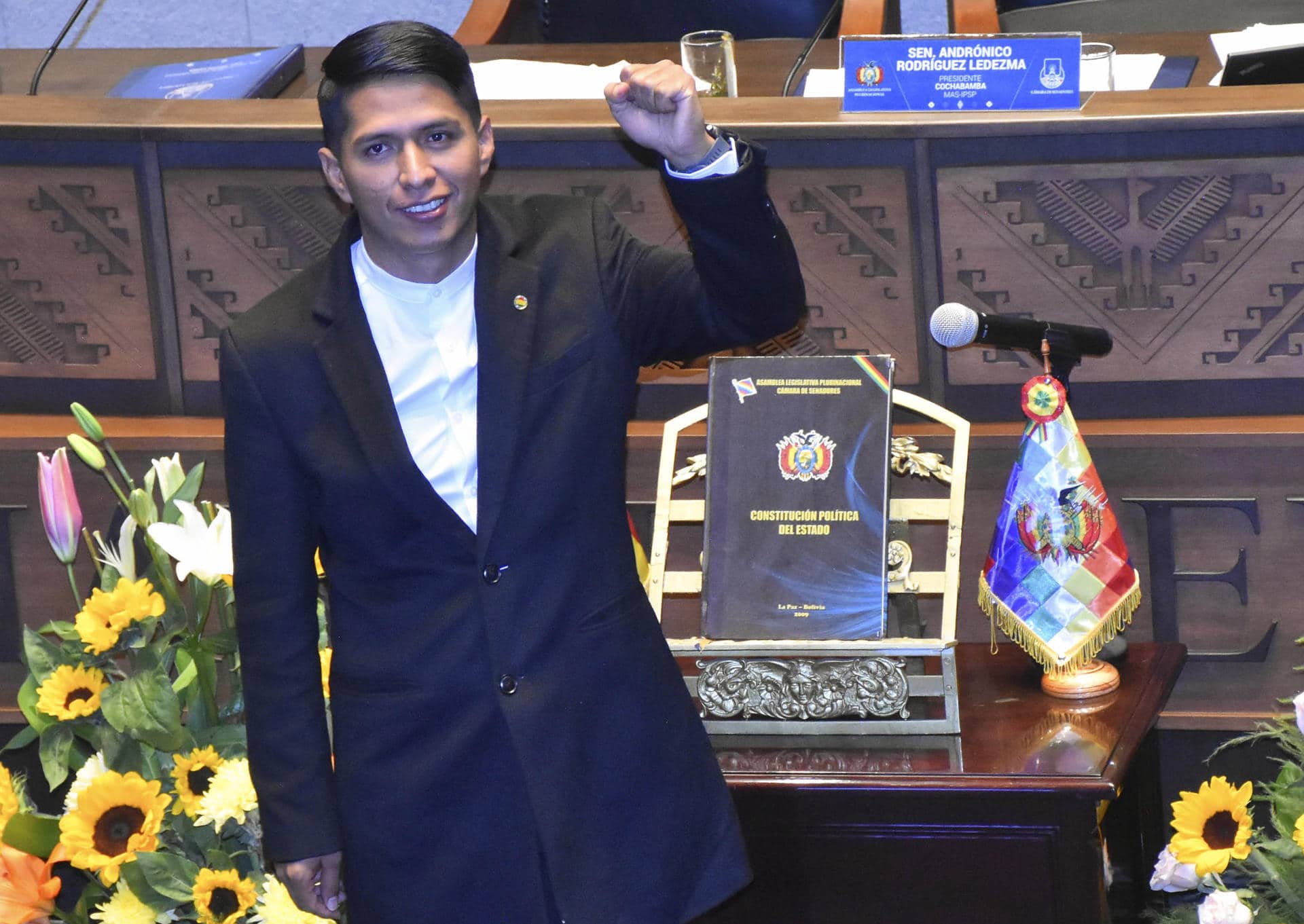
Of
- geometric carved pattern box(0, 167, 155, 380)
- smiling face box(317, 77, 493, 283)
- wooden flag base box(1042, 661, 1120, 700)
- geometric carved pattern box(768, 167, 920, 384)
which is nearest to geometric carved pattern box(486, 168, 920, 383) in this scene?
geometric carved pattern box(768, 167, 920, 384)

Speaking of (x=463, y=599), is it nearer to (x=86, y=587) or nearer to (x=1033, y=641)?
(x=1033, y=641)

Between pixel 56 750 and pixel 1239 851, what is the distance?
4.66ft

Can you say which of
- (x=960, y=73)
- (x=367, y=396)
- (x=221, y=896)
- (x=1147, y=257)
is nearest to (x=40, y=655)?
(x=221, y=896)

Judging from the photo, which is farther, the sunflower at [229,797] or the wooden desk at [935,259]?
the wooden desk at [935,259]

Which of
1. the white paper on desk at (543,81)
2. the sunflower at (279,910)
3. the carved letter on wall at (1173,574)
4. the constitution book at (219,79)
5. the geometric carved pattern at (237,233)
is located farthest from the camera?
the constitution book at (219,79)

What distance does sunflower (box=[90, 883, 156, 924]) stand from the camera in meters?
2.16

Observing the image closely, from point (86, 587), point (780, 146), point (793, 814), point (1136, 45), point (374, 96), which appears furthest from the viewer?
point (1136, 45)

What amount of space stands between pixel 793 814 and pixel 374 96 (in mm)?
968

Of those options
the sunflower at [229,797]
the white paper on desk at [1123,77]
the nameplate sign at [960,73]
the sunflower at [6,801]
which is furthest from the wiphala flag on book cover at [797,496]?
the sunflower at [6,801]

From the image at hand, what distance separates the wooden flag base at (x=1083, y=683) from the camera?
217 centimetres

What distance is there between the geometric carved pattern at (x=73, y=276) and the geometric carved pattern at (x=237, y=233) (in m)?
0.06

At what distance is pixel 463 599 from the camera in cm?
174

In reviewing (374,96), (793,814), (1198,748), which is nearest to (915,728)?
(793,814)

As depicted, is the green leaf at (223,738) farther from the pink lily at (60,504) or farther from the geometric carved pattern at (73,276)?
the geometric carved pattern at (73,276)
